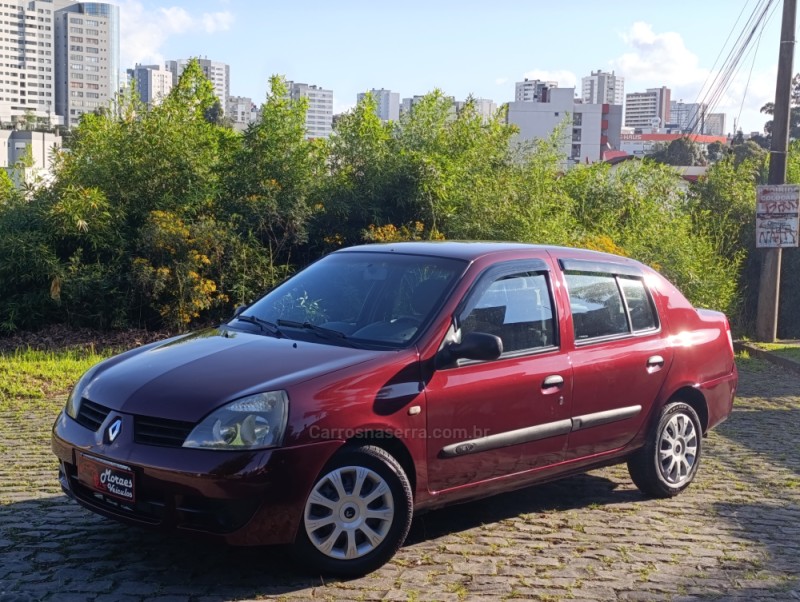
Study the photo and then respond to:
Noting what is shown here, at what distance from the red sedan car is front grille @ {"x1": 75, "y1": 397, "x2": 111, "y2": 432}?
0.02m

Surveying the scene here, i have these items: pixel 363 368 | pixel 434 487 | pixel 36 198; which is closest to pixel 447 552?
pixel 434 487

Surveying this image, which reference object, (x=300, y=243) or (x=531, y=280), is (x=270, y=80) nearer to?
(x=300, y=243)

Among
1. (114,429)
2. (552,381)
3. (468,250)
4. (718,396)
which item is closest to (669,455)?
(718,396)

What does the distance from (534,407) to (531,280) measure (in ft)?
2.69

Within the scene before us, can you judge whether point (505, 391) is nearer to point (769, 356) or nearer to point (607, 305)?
point (607, 305)

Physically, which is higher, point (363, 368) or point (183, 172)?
point (183, 172)

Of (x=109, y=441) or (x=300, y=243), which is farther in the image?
(x=300, y=243)

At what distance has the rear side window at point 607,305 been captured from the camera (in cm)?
632

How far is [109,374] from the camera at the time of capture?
5.38 m

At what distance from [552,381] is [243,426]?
201 cm

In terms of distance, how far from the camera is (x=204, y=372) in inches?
202

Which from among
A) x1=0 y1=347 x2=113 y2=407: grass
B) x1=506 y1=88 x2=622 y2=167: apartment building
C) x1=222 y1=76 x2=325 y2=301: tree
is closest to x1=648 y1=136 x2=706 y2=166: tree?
x1=506 y1=88 x2=622 y2=167: apartment building

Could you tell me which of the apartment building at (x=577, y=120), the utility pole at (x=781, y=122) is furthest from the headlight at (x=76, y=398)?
the apartment building at (x=577, y=120)

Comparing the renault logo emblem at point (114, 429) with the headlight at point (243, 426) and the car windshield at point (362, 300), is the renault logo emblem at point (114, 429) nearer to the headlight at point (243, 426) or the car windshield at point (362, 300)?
the headlight at point (243, 426)
